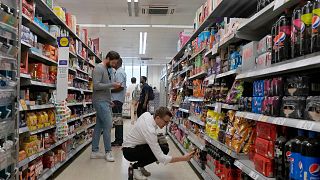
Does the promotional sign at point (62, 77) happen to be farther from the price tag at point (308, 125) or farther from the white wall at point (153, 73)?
the white wall at point (153, 73)

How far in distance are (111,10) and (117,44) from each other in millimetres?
5613

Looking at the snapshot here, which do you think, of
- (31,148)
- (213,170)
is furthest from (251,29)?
(31,148)

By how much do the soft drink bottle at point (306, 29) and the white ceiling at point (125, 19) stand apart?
6818 mm

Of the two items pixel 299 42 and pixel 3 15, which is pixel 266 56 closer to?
pixel 299 42

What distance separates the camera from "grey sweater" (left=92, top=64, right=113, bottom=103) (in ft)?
16.3

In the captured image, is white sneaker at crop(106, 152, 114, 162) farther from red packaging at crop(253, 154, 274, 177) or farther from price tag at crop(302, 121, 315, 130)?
price tag at crop(302, 121, 315, 130)

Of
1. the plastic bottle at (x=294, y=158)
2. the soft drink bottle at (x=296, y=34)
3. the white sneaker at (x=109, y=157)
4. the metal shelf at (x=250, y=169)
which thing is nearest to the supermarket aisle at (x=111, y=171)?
the white sneaker at (x=109, y=157)

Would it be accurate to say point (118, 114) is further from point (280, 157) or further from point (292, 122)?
point (292, 122)

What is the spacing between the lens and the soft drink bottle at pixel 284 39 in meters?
1.80

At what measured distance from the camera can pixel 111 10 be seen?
9.07 m

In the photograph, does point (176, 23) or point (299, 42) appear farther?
point (176, 23)

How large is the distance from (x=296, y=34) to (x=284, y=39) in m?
0.13

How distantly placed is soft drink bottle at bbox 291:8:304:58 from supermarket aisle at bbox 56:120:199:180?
274 centimetres

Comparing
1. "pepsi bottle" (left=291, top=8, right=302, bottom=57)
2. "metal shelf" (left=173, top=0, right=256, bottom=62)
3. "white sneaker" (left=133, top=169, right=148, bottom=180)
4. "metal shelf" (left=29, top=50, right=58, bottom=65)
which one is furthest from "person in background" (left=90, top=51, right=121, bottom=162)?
"pepsi bottle" (left=291, top=8, right=302, bottom=57)
